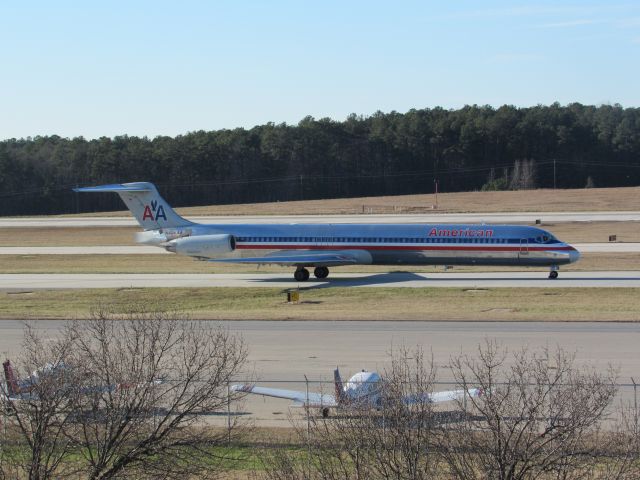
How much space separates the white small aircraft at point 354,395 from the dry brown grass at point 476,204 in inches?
3206

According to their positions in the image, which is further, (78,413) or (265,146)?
(265,146)

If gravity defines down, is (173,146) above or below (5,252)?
above

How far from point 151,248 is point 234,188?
6914 centimetres

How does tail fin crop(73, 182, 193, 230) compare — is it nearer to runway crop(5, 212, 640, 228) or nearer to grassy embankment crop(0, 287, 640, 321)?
grassy embankment crop(0, 287, 640, 321)

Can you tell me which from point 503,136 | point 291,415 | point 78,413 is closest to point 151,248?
point 291,415

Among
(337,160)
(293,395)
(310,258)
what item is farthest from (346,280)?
(337,160)

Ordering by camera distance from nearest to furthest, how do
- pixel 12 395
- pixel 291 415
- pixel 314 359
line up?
1. pixel 12 395
2. pixel 291 415
3. pixel 314 359

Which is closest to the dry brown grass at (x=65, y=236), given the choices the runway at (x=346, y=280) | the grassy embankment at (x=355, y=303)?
the runway at (x=346, y=280)

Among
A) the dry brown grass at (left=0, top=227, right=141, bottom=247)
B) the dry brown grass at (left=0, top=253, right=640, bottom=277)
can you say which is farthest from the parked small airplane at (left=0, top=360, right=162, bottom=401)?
the dry brown grass at (left=0, top=227, right=141, bottom=247)

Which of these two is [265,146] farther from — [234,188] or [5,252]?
[5,252]

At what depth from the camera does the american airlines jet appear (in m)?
49.2

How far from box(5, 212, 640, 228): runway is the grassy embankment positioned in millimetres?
42014

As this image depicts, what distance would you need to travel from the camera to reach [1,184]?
140 m

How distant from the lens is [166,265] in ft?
206
